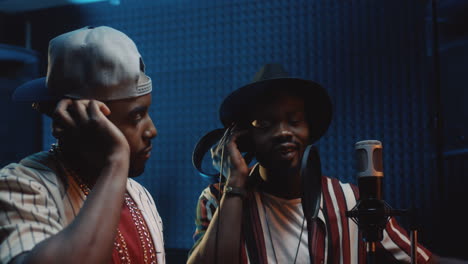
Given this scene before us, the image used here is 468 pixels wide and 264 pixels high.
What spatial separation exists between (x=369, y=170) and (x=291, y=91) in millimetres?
836

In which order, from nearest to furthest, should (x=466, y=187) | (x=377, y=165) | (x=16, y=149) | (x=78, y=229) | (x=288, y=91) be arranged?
(x=78, y=229), (x=377, y=165), (x=288, y=91), (x=466, y=187), (x=16, y=149)

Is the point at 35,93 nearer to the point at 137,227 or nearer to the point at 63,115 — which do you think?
the point at 63,115

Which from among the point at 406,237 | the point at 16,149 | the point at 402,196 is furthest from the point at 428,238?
the point at 16,149

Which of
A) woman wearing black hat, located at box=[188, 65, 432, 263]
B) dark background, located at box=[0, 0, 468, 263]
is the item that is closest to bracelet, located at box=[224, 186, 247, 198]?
woman wearing black hat, located at box=[188, 65, 432, 263]

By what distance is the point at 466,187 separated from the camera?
277 centimetres

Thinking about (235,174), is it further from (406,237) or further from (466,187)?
(466,187)

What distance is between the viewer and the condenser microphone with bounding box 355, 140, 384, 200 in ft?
5.78

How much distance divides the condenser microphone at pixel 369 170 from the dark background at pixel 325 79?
1.05m

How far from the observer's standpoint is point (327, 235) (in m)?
2.41

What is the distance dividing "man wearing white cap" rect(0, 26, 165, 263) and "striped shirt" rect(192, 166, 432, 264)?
2.65ft

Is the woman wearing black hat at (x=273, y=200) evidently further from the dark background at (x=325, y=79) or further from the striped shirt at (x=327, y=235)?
the dark background at (x=325, y=79)

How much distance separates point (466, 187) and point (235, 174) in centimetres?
123

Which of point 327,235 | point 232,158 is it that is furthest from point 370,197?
point 232,158

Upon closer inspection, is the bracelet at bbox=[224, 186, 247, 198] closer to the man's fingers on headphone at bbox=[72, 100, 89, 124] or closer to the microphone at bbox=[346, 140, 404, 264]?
the microphone at bbox=[346, 140, 404, 264]
